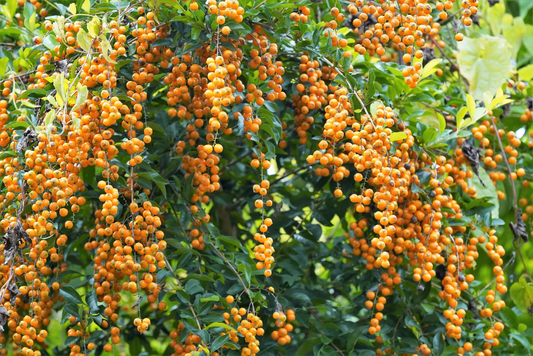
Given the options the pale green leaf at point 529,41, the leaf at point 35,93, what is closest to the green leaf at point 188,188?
the leaf at point 35,93

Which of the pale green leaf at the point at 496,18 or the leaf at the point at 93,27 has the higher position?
the leaf at the point at 93,27

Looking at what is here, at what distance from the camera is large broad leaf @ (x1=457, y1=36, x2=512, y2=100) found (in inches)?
76.8

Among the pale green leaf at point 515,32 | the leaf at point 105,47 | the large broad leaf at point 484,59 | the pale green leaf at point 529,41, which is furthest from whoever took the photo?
the pale green leaf at point 529,41

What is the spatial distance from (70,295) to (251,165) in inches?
34.7

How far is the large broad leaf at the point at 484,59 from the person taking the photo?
195 centimetres

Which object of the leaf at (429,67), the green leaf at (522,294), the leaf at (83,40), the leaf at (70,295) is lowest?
the green leaf at (522,294)

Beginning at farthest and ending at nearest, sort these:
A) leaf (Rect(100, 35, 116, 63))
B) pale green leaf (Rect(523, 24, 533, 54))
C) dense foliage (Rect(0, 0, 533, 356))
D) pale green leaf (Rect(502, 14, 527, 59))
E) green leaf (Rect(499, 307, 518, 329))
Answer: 1. pale green leaf (Rect(523, 24, 533, 54))
2. pale green leaf (Rect(502, 14, 527, 59))
3. green leaf (Rect(499, 307, 518, 329))
4. dense foliage (Rect(0, 0, 533, 356))
5. leaf (Rect(100, 35, 116, 63))

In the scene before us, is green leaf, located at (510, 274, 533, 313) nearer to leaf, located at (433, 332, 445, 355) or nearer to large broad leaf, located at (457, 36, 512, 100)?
leaf, located at (433, 332, 445, 355)

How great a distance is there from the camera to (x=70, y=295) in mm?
2084

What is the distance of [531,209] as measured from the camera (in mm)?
2830

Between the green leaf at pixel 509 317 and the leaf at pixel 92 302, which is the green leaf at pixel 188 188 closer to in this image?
the leaf at pixel 92 302

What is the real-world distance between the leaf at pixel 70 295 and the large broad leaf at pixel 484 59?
1725mm

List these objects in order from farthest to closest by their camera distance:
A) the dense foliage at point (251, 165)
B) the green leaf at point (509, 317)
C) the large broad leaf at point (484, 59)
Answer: the green leaf at point (509, 317)
the large broad leaf at point (484, 59)
the dense foliage at point (251, 165)

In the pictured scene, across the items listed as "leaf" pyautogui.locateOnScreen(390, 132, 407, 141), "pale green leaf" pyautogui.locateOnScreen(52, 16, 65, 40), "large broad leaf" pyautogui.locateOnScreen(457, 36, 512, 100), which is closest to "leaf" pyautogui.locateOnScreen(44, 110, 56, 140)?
"pale green leaf" pyautogui.locateOnScreen(52, 16, 65, 40)
